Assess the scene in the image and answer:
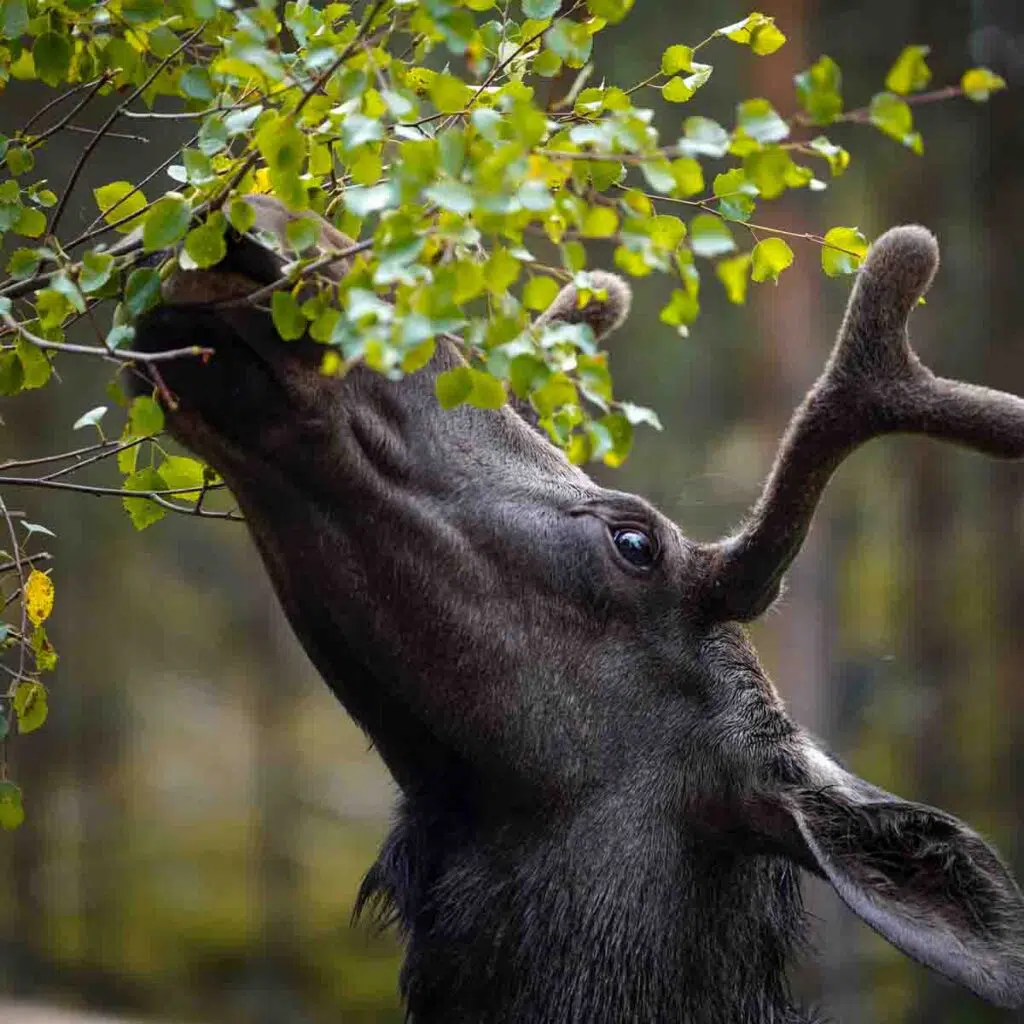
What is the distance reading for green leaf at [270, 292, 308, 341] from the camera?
223 centimetres

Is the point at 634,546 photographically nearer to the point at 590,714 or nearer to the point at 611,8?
the point at 590,714

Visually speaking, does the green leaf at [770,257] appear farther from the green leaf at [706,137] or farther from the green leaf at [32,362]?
the green leaf at [32,362]

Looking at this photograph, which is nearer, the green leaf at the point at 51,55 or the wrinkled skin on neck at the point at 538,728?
the green leaf at the point at 51,55

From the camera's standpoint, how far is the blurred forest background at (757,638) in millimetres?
10617

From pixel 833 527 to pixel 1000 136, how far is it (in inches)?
126

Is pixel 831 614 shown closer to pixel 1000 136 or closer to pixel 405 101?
pixel 1000 136

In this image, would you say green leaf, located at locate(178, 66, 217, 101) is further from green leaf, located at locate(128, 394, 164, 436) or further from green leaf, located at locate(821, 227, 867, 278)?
green leaf, located at locate(821, 227, 867, 278)

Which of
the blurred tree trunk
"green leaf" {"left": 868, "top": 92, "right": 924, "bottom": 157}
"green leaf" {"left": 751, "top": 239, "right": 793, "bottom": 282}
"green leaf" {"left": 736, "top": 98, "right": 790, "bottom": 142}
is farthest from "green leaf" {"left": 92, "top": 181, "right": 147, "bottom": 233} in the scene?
the blurred tree trunk

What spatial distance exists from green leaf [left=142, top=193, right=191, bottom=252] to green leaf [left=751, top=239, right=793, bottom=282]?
1007 millimetres

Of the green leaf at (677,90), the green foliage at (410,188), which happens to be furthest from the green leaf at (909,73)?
the green leaf at (677,90)

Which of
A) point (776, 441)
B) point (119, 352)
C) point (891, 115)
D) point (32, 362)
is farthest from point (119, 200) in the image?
point (776, 441)

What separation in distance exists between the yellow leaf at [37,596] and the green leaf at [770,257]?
152 cm

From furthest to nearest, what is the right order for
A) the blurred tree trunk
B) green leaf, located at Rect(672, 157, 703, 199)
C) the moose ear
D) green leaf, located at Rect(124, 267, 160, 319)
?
1. the blurred tree trunk
2. the moose ear
3. green leaf, located at Rect(124, 267, 160, 319)
4. green leaf, located at Rect(672, 157, 703, 199)

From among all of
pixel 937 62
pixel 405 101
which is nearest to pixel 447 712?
pixel 405 101
